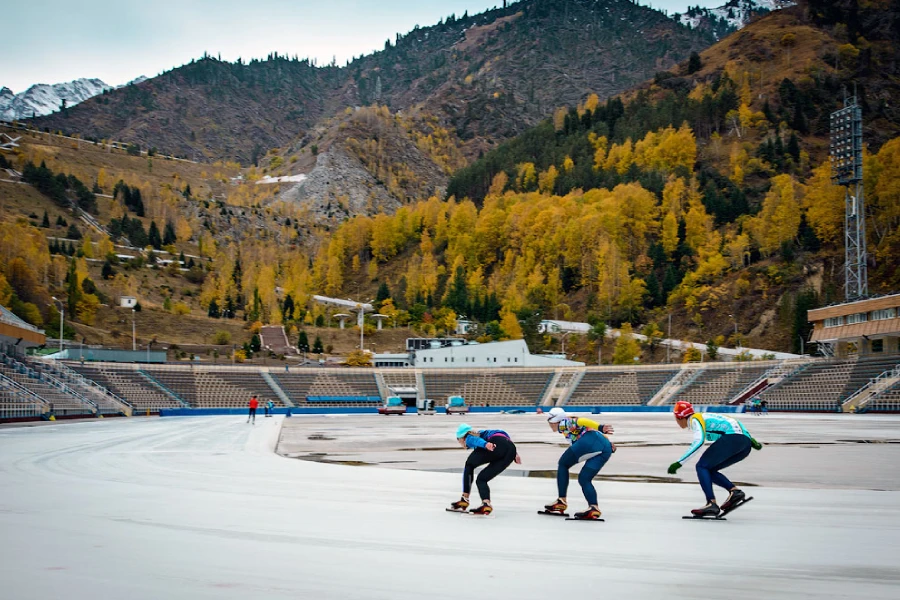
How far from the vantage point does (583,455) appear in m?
11.8

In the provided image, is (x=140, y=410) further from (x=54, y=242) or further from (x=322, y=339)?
(x=54, y=242)

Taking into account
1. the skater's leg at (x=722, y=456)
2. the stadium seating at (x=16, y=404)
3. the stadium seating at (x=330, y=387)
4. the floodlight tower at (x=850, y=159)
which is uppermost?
the floodlight tower at (x=850, y=159)

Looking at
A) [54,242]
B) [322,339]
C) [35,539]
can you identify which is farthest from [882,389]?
[54,242]

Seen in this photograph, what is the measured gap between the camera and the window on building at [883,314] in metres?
63.0

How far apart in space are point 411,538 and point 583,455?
10.9 ft

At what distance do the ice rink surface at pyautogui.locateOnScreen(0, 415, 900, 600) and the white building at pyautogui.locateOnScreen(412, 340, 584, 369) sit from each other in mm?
84440

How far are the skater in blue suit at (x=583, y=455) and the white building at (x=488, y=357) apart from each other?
90400 millimetres

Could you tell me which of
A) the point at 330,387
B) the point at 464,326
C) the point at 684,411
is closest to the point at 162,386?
the point at 330,387

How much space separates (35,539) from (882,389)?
6037 cm

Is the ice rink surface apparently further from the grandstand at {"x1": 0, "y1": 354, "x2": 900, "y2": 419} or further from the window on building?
the window on building

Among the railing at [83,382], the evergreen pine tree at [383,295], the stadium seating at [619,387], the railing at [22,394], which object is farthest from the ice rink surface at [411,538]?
the evergreen pine tree at [383,295]

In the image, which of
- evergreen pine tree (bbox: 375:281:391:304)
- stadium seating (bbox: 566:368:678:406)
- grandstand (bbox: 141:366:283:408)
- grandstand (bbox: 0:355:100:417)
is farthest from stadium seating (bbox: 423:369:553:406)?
evergreen pine tree (bbox: 375:281:391:304)

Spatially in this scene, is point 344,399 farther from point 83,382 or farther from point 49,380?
point 49,380

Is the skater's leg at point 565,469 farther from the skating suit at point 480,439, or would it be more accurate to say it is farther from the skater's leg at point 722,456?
the skater's leg at point 722,456
